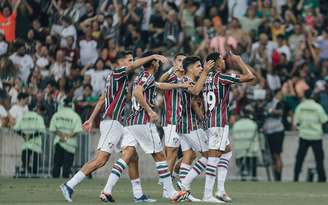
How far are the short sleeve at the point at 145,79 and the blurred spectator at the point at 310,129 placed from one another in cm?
1047

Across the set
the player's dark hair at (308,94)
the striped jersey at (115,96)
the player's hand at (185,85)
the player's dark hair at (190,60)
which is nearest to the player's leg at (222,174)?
the player's hand at (185,85)

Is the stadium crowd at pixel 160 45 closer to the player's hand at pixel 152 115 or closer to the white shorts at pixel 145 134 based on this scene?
the white shorts at pixel 145 134

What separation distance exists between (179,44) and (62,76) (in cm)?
352

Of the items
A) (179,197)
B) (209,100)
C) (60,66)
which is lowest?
(179,197)

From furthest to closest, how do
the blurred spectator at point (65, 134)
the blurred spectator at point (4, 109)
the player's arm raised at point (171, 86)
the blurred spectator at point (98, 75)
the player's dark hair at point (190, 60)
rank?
the blurred spectator at point (98, 75) < the blurred spectator at point (4, 109) < the blurred spectator at point (65, 134) < the player's dark hair at point (190, 60) < the player's arm raised at point (171, 86)

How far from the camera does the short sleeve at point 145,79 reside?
1850 centimetres

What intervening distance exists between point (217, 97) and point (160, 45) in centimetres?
1288

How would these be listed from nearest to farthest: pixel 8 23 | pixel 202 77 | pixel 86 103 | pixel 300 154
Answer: pixel 202 77 → pixel 300 154 → pixel 86 103 → pixel 8 23

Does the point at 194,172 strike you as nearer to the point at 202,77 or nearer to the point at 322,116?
the point at 202,77

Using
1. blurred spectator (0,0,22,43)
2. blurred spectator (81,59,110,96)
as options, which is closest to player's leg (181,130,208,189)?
blurred spectator (81,59,110,96)

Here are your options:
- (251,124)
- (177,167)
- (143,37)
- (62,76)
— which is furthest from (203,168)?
(143,37)

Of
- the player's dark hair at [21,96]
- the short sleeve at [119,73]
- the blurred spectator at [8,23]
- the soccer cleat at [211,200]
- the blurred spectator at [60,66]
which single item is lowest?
the soccer cleat at [211,200]

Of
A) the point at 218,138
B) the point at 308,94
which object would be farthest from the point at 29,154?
the point at 218,138

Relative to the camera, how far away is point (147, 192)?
2202 cm
